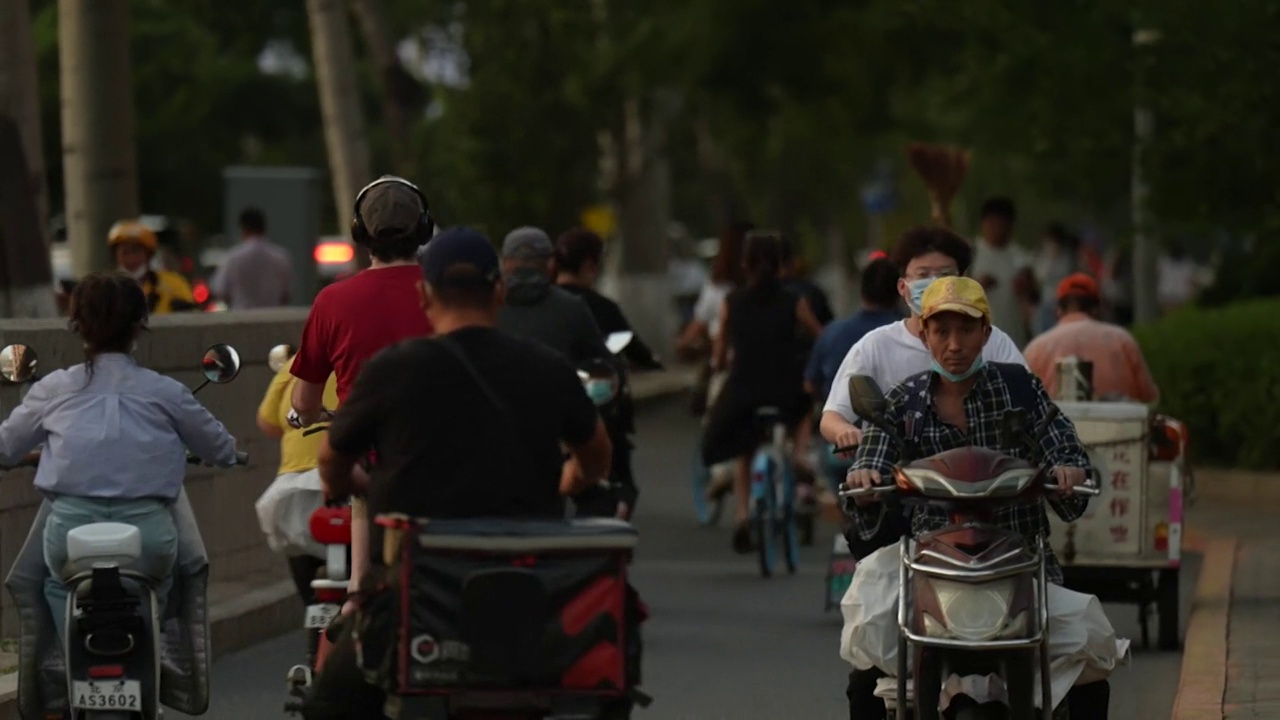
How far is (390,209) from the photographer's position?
7.97 m

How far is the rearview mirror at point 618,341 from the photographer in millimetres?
12522

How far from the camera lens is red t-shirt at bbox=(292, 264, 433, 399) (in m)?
7.72

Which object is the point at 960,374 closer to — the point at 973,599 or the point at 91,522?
the point at 973,599

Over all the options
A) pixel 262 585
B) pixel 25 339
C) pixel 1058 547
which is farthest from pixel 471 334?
pixel 262 585

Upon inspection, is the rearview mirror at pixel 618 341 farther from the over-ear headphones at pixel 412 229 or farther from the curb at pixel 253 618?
the over-ear headphones at pixel 412 229

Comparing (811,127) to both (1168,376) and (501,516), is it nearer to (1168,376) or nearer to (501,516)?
(1168,376)

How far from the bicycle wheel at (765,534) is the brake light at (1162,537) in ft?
12.7

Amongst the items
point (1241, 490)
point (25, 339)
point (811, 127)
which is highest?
point (811, 127)

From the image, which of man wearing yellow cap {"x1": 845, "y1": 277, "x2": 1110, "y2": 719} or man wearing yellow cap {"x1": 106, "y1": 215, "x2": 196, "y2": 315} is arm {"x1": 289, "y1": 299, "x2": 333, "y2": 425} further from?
man wearing yellow cap {"x1": 106, "y1": 215, "x2": 196, "y2": 315}

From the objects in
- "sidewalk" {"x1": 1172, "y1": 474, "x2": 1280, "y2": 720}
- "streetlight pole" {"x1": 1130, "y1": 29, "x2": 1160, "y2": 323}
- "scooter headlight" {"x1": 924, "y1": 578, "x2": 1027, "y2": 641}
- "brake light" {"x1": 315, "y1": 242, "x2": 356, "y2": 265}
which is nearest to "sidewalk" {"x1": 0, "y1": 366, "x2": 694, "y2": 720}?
"sidewalk" {"x1": 1172, "y1": 474, "x2": 1280, "y2": 720}

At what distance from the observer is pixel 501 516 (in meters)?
6.14

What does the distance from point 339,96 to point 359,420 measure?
18.7m

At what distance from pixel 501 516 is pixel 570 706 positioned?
1.50 ft

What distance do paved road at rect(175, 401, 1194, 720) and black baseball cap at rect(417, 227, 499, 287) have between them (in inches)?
163
